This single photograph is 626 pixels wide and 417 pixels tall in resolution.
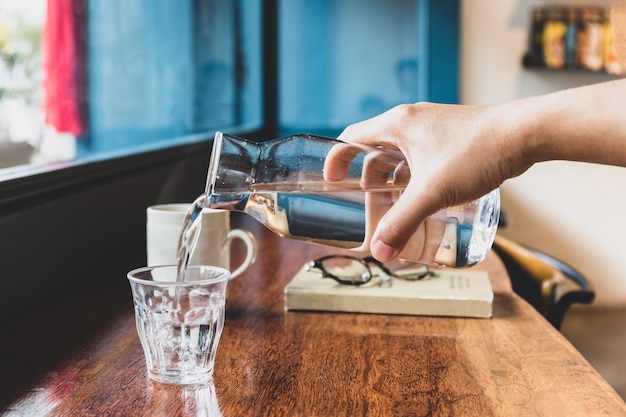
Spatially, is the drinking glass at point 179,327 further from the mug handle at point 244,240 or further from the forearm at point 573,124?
the forearm at point 573,124

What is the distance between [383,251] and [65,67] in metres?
1.26

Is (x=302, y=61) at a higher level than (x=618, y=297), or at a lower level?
higher

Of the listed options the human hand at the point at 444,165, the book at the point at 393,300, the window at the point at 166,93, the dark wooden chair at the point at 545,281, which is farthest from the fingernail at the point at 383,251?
the dark wooden chair at the point at 545,281

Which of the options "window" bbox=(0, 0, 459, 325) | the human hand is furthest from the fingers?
"window" bbox=(0, 0, 459, 325)

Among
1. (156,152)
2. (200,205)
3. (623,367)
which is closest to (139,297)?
(200,205)

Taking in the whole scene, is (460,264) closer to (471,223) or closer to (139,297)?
(471,223)

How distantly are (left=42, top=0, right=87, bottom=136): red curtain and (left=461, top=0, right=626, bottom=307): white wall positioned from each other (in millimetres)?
2330

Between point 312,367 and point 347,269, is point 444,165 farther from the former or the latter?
point 347,269

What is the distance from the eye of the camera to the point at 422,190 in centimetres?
84

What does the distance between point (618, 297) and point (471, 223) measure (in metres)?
3.20

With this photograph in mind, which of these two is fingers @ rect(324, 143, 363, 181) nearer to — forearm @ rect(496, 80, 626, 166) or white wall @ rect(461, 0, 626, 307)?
forearm @ rect(496, 80, 626, 166)

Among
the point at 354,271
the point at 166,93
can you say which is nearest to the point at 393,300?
the point at 354,271

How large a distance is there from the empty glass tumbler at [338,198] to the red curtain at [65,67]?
2.96 feet

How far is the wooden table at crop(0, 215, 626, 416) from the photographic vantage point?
2.57 ft
